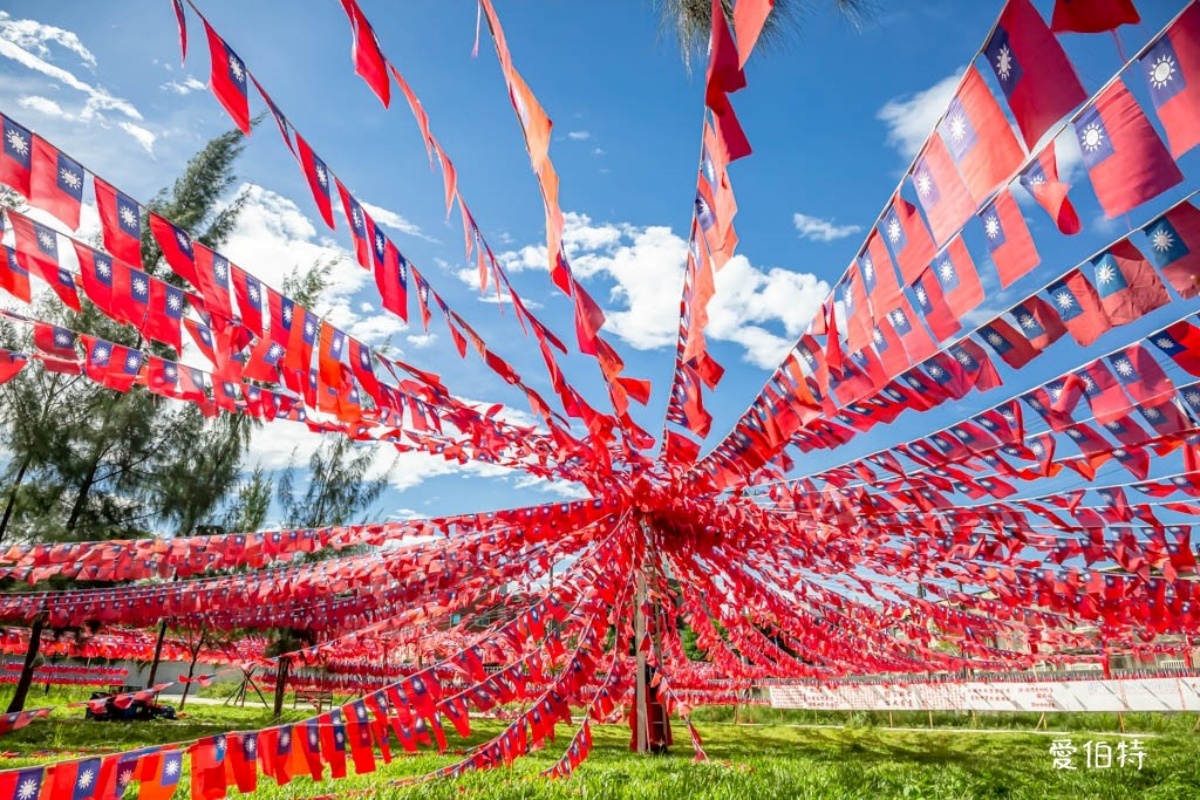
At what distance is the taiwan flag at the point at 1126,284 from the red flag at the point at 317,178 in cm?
450

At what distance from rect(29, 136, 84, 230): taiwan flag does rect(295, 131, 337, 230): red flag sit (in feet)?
3.82

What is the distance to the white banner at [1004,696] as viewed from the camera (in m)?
17.1

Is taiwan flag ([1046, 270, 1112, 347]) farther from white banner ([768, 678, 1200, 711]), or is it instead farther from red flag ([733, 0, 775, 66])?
white banner ([768, 678, 1200, 711])

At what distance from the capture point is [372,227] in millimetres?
4445

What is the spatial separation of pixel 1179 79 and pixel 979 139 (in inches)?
24.9

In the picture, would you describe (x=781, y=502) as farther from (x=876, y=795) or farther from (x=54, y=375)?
(x=54, y=375)

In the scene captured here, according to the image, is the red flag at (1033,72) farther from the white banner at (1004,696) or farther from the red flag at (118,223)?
the white banner at (1004,696)

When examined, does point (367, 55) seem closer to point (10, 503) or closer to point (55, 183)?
point (55, 183)

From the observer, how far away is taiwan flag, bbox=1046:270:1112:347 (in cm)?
409

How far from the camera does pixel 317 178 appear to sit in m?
3.86

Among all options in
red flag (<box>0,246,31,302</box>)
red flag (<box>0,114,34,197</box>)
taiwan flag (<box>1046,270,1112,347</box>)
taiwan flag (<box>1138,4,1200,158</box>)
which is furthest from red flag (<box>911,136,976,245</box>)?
red flag (<box>0,246,31,302</box>)

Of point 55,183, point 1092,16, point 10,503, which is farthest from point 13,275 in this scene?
point 10,503

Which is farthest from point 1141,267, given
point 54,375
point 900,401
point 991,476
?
point 54,375

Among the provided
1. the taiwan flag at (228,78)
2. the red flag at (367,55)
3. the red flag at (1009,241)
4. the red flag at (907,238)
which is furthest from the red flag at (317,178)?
the red flag at (1009,241)
